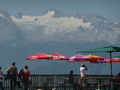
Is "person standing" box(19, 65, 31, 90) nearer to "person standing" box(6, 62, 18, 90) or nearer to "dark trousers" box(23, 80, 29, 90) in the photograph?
"dark trousers" box(23, 80, 29, 90)

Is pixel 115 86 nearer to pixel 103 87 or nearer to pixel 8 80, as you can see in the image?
pixel 103 87

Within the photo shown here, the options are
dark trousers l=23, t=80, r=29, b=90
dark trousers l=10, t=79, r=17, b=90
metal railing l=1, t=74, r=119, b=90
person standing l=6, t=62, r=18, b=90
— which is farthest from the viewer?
dark trousers l=23, t=80, r=29, b=90

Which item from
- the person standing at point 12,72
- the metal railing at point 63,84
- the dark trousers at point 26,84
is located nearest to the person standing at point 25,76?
the dark trousers at point 26,84

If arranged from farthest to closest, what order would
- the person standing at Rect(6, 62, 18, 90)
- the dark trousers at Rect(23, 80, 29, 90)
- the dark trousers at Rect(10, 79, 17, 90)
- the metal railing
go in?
the dark trousers at Rect(23, 80, 29, 90)
the metal railing
the dark trousers at Rect(10, 79, 17, 90)
the person standing at Rect(6, 62, 18, 90)

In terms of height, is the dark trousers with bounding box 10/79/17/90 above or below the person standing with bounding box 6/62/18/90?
below

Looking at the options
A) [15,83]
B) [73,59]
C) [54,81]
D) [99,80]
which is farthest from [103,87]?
[73,59]

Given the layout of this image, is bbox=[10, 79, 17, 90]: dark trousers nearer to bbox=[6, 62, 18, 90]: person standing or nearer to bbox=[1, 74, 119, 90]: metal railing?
bbox=[6, 62, 18, 90]: person standing

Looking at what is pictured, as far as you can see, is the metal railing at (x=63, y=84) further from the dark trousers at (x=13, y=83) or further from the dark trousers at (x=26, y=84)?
the dark trousers at (x=13, y=83)

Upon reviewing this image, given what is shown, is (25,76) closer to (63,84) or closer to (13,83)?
(13,83)

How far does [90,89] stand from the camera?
3359 cm

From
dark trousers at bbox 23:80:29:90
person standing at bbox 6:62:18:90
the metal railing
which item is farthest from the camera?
dark trousers at bbox 23:80:29:90

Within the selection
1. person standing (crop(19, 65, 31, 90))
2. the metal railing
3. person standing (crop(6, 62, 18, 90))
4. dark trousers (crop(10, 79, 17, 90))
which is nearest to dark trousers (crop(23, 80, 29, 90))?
person standing (crop(19, 65, 31, 90))

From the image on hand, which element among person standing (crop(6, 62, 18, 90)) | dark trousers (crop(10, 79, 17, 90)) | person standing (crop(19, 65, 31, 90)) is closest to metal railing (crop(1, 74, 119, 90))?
person standing (crop(19, 65, 31, 90))

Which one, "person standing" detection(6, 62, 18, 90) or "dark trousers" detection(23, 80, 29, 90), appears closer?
"person standing" detection(6, 62, 18, 90)
